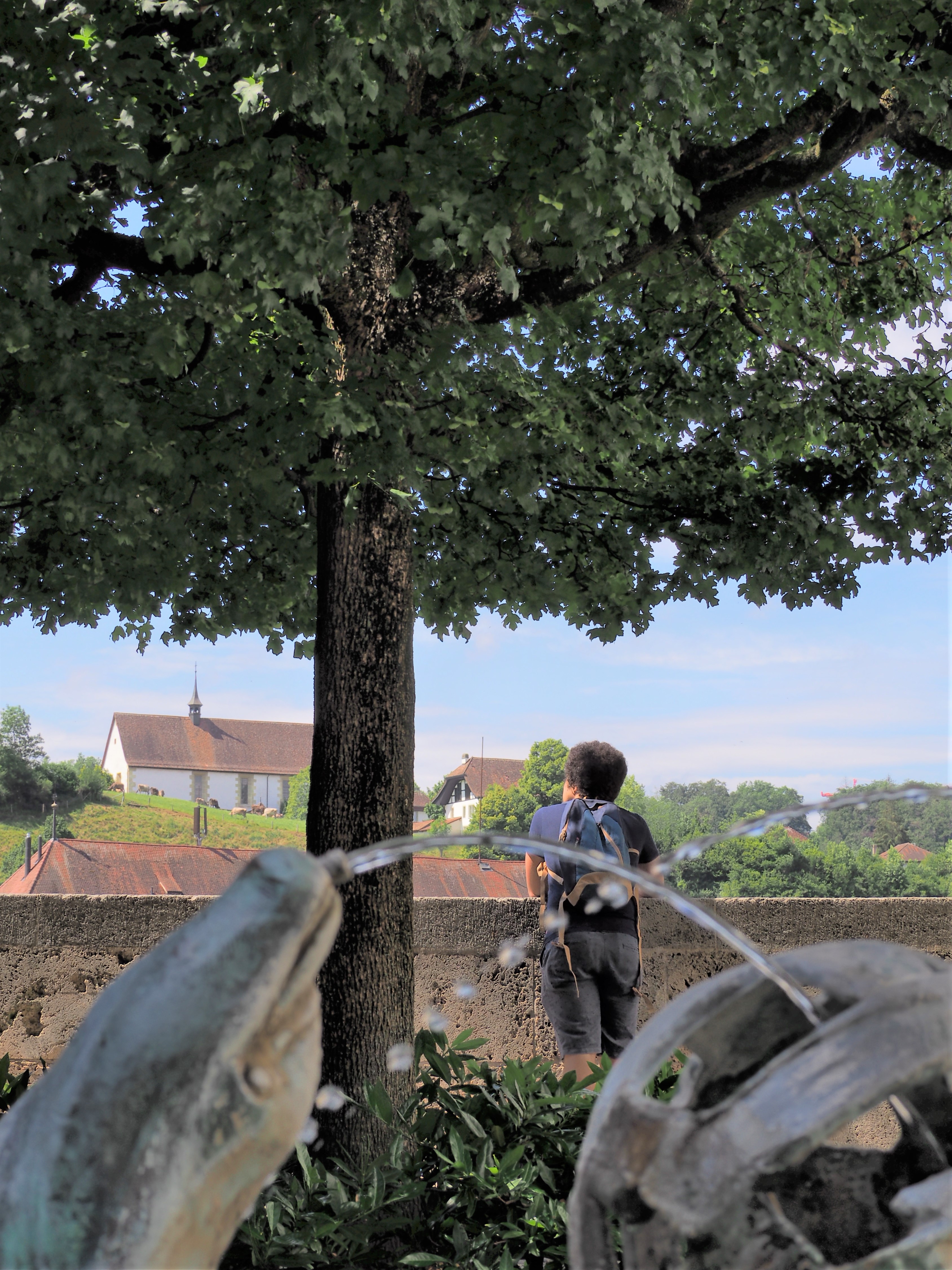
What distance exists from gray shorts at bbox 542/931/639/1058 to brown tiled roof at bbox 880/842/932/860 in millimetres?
72547

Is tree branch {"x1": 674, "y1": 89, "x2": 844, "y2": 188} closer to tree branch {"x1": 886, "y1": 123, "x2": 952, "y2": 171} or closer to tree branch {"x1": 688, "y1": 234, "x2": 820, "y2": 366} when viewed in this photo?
tree branch {"x1": 886, "y1": 123, "x2": 952, "y2": 171}

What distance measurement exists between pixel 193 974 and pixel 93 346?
4687mm

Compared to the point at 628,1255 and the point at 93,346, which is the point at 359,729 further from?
the point at 628,1255

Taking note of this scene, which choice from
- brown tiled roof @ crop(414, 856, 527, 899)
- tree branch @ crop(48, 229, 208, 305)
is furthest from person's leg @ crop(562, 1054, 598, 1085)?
brown tiled roof @ crop(414, 856, 527, 899)

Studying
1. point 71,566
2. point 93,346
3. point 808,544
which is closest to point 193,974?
point 93,346

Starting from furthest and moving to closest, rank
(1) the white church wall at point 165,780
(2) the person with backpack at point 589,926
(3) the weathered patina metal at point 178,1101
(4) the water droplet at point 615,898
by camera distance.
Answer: (1) the white church wall at point 165,780
(2) the person with backpack at point 589,926
(4) the water droplet at point 615,898
(3) the weathered patina metal at point 178,1101

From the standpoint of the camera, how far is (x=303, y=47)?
12.8 feet

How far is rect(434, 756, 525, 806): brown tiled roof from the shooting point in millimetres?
106375

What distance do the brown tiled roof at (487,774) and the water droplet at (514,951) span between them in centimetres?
9384

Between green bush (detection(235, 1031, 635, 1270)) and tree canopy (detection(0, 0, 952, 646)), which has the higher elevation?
tree canopy (detection(0, 0, 952, 646))

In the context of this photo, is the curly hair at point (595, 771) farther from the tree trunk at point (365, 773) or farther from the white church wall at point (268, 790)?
the white church wall at point (268, 790)

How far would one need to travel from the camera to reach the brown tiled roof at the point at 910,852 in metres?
75.8

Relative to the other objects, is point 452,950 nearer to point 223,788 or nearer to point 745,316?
point 745,316

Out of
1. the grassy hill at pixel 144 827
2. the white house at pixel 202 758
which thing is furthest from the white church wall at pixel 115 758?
the grassy hill at pixel 144 827
